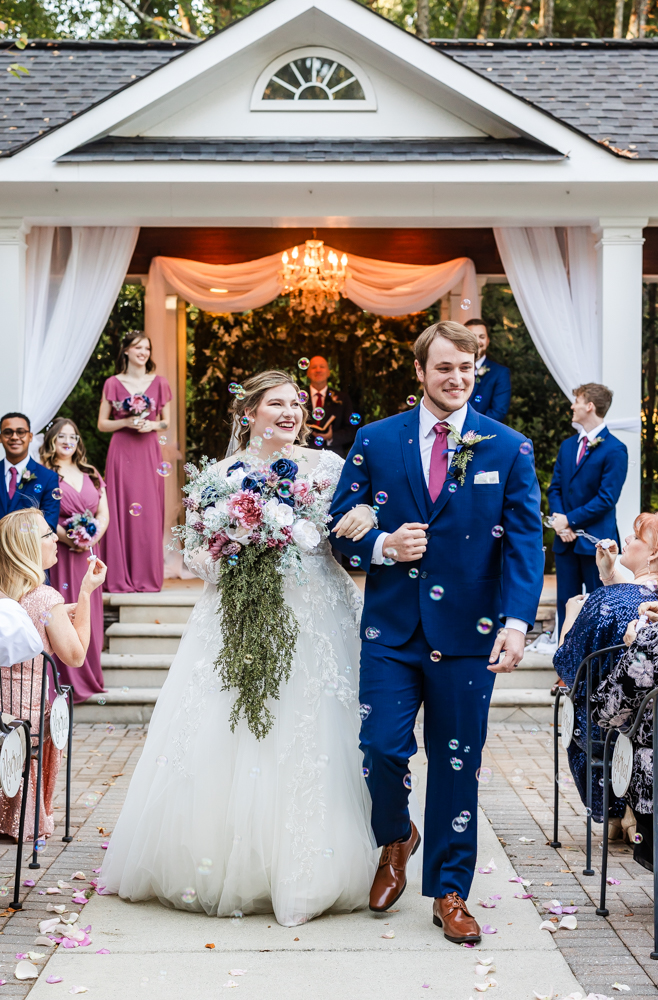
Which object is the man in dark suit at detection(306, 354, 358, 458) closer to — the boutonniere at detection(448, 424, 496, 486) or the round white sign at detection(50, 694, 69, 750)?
the round white sign at detection(50, 694, 69, 750)

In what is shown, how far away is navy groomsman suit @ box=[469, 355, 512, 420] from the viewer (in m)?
9.05

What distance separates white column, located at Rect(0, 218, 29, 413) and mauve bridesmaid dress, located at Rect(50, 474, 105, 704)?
1.36 m

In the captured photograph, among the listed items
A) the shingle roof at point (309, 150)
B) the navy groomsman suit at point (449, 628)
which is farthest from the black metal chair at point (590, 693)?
the shingle roof at point (309, 150)

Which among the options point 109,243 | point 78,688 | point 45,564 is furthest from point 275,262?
point 45,564

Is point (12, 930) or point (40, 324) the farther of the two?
point (40, 324)

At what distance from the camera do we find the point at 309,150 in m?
8.39

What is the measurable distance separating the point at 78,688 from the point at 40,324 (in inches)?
125

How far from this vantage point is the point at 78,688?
7570mm

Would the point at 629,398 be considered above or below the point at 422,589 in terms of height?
above

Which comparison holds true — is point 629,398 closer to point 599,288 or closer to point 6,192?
point 599,288

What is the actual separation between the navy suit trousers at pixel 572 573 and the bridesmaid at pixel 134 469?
134 inches

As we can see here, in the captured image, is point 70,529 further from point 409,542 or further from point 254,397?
point 409,542

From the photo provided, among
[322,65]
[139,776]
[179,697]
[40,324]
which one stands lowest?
[139,776]

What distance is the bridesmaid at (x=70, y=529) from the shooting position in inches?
Answer: 298
